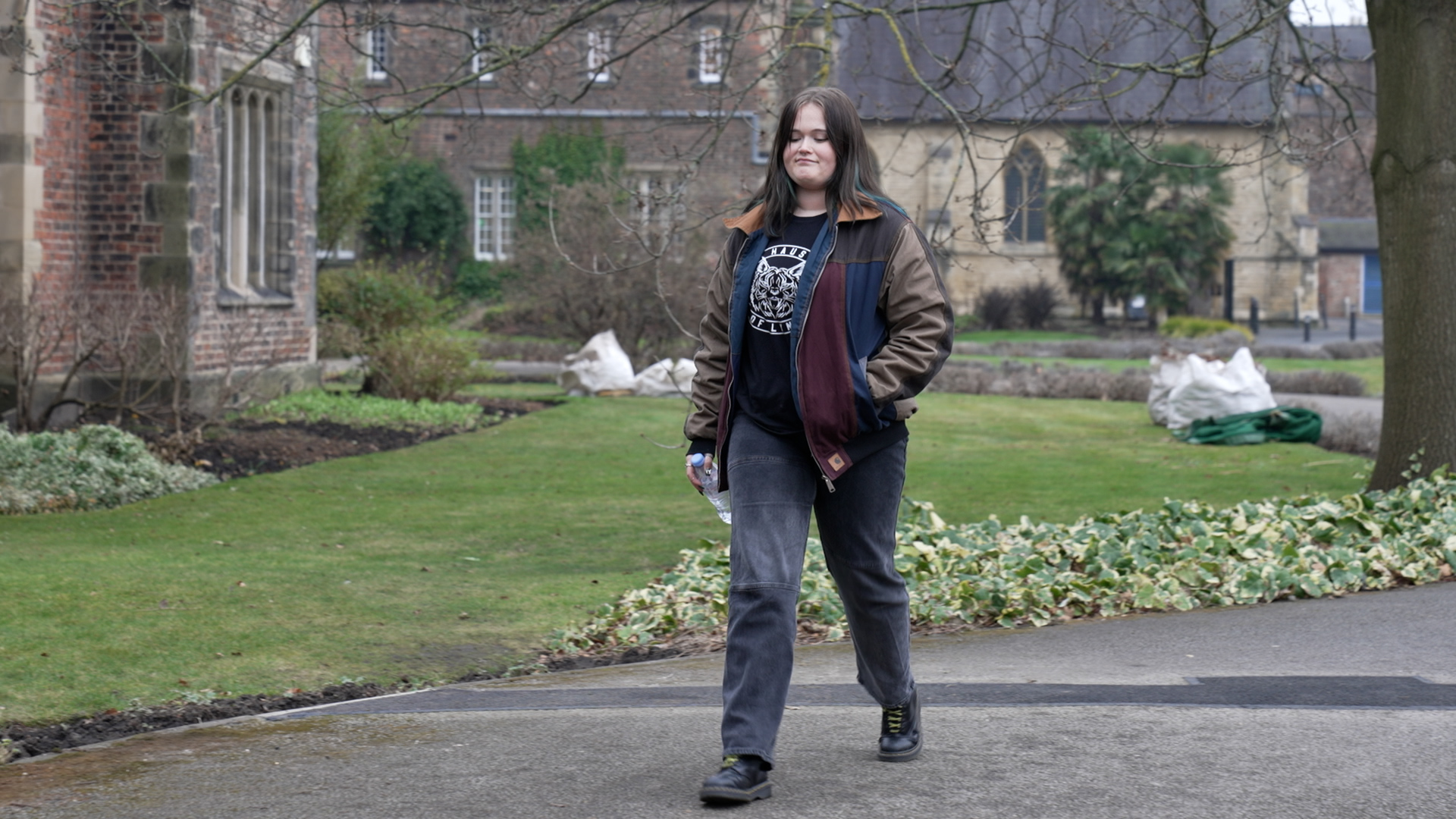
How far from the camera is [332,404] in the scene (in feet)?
53.9

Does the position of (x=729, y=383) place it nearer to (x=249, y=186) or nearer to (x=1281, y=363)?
(x=249, y=186)

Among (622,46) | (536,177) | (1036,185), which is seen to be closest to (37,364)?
(1036,185)

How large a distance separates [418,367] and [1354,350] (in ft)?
72.2

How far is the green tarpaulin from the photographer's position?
15.6 metres

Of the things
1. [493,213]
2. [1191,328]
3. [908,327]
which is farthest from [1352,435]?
[493,213]

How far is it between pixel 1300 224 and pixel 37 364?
42642 mm

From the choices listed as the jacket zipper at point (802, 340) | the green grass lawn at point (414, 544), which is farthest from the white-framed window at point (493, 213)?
the jacket zipper at point (802, 340)

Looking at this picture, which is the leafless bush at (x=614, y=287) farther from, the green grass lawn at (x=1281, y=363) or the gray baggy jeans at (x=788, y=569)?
the gray baggy jeans at (x=788, y=569)

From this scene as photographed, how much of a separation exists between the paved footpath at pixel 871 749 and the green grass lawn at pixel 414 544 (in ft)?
3.12

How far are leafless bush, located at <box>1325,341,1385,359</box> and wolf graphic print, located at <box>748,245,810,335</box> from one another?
97.0 ft

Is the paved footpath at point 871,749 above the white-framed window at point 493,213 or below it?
below

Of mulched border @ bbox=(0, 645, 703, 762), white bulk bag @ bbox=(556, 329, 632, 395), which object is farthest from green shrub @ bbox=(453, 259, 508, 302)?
mulched border @ bbox=(0, 645, 703, 762)

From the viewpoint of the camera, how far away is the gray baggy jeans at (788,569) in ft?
12.9

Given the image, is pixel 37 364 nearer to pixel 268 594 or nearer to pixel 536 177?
pixel 268 594
